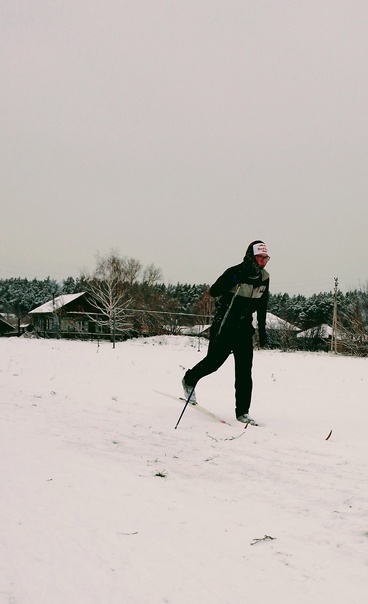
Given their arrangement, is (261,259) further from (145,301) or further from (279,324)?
(145,301)

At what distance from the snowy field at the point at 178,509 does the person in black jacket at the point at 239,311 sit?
2.32 ft

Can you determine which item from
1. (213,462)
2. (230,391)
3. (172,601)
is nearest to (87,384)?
(230,391)

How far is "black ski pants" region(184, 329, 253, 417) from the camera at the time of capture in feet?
18.6

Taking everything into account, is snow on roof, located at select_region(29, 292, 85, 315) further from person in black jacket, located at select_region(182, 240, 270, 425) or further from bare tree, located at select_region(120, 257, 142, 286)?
person in black jacket, located at select_region(182, 240, 270, 425)

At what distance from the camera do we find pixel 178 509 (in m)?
2.77

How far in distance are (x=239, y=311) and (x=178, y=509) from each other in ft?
11.2

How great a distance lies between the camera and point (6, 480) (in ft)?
9.84

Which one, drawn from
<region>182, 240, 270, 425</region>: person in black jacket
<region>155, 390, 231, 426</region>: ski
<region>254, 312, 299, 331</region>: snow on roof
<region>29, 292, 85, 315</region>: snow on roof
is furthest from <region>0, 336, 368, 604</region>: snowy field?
<region>29, 292, 85, 315</region>: snow on roof

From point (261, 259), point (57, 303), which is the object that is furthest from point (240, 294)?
point (57, 303)

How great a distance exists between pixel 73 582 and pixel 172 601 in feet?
1.37

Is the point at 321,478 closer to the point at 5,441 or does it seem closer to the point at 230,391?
the point at 5,441

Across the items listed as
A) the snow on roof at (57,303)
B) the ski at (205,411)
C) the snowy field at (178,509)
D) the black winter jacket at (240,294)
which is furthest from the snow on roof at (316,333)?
the snowy field at (178,509)

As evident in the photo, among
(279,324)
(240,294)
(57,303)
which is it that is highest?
(57,303)

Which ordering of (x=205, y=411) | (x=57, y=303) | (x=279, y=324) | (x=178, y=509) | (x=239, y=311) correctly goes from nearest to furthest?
(x=178, y=509) < (x=205, y=411) < (x=239, y=311) < (x=279, y=324) < (x=57, y=303)
